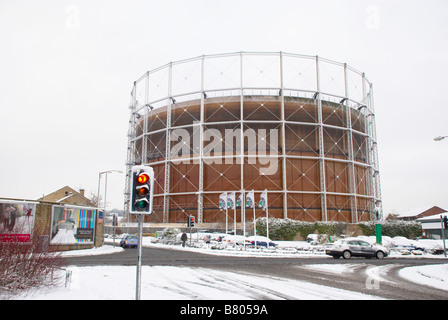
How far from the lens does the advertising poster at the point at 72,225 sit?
2480 cm

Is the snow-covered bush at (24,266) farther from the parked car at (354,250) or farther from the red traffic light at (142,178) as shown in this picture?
the parked car at (354,250)

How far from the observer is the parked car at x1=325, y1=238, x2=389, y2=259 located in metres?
24.5

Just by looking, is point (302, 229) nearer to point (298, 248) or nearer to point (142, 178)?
point (298, 248)

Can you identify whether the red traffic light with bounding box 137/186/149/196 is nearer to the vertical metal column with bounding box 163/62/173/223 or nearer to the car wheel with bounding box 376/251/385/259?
the car wheel with bounding box 376/251/385/259

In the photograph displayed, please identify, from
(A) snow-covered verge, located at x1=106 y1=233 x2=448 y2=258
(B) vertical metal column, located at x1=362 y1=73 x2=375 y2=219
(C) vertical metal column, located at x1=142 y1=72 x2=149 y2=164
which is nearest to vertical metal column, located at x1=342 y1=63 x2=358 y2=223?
(B) vertical metal column, located at x1=362 y1=73 x2=375 y2=219

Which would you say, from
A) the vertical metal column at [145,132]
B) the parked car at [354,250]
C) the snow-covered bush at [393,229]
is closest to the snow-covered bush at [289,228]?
the snow-covered bush at [393,229]

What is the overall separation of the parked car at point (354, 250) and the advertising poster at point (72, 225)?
645 inches

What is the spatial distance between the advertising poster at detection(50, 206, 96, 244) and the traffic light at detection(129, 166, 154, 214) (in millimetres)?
18510

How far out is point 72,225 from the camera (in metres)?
26.6

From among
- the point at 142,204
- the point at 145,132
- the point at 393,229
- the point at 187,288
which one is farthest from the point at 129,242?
the point at 142,204
